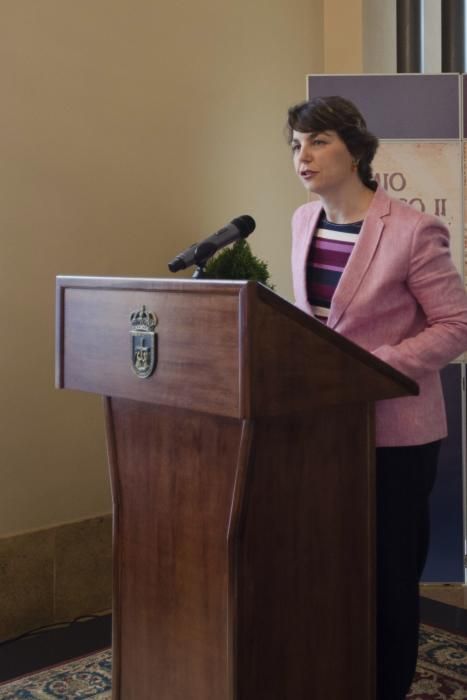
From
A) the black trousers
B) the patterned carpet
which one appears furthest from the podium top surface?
the patterned carpet

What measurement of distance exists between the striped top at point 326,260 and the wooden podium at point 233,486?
0.36 meters

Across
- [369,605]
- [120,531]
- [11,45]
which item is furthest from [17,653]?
[11,45]

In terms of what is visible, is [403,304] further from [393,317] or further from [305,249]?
[305,249]

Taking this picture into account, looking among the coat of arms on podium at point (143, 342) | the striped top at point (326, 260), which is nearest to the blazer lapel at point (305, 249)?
the striped top at point (326, 260)

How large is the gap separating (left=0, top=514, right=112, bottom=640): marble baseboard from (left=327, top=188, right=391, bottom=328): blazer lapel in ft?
5.85

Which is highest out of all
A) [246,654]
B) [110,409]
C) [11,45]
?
[11,45]

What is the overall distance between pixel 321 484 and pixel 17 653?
1822 mm

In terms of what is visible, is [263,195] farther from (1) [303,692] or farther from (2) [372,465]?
(1) [303,692]

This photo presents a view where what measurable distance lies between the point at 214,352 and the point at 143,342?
0.66ft

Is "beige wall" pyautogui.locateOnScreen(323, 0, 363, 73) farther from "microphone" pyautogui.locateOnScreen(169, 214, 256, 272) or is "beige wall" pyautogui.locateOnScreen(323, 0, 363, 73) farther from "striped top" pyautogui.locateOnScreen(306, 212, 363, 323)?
"microphone" pyautogui.locateOnScreen(169, 214, 256, 272)

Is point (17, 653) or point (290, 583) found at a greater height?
point (290, 583)

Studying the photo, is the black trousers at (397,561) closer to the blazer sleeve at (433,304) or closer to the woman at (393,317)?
the woman at (393,317)

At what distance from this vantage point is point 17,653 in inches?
125

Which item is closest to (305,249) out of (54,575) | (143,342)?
(143,342)
